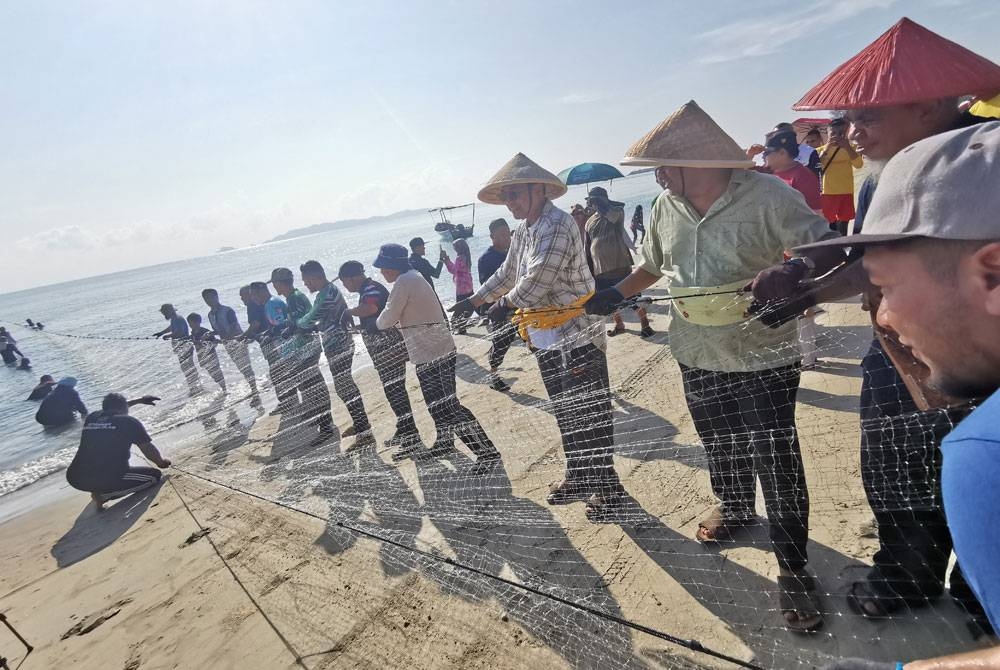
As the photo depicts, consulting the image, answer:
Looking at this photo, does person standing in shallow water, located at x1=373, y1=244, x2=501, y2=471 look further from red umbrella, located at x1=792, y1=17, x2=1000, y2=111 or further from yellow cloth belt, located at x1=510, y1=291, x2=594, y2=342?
red umbrella, located at x1=792, y1=17, x2=1000, y2=111

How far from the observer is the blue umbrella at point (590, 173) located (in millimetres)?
13296

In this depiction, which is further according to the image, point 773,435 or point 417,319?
point 417,319

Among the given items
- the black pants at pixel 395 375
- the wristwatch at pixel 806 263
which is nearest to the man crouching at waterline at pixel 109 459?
the black pants at pixel 395 375

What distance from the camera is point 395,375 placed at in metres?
5.23

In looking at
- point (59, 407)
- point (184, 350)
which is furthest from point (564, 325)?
point (59, 407)

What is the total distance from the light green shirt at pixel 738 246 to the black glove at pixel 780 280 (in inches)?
13.5

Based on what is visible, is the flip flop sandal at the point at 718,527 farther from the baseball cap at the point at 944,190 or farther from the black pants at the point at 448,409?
the baseball cap at the point at 944,190

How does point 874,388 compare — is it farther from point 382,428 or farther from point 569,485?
point 382,428

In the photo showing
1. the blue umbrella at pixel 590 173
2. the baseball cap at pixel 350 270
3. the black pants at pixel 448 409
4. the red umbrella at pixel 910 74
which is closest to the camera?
the red umbrella at pixel 910 74

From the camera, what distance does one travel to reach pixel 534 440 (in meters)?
4.79

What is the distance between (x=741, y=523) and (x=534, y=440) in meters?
2.21

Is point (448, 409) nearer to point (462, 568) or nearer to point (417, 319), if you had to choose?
point (417, 319)

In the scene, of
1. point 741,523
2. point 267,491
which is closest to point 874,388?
point 741,523

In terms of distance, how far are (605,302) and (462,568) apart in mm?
1754
